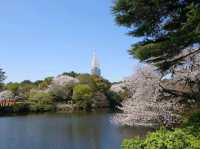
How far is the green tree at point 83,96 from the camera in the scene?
5456 centimetres

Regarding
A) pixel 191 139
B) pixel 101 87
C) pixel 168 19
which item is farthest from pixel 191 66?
pixel 101 87

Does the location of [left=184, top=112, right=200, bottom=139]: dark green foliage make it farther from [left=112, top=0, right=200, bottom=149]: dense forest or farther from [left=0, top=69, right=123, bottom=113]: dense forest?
[left=0, top=69, right=123, bottom=113]: dense forest

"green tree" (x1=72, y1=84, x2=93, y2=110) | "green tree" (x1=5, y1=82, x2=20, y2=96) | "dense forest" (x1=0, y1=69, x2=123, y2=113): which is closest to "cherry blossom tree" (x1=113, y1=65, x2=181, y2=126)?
"dense forest" (x1=0, y1=69, x2=123, y2=113)

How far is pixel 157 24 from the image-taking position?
10.6 meters

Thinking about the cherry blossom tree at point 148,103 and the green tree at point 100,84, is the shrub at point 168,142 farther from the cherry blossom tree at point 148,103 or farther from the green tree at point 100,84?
the green tree at point 100,84

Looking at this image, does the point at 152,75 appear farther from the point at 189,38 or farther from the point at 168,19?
the point at 189,38

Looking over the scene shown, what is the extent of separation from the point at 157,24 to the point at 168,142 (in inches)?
175

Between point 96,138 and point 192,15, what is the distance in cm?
1558

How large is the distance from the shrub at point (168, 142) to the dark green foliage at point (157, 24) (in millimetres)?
2646

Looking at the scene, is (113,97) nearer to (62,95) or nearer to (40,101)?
(62,95)

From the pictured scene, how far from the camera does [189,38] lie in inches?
349

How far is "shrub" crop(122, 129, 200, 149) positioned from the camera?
23.5ft

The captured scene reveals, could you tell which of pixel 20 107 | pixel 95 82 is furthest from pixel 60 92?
pixel 20 107

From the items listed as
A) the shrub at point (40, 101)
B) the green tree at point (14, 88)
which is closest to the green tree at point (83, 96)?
the shrub at point (40, 101)
